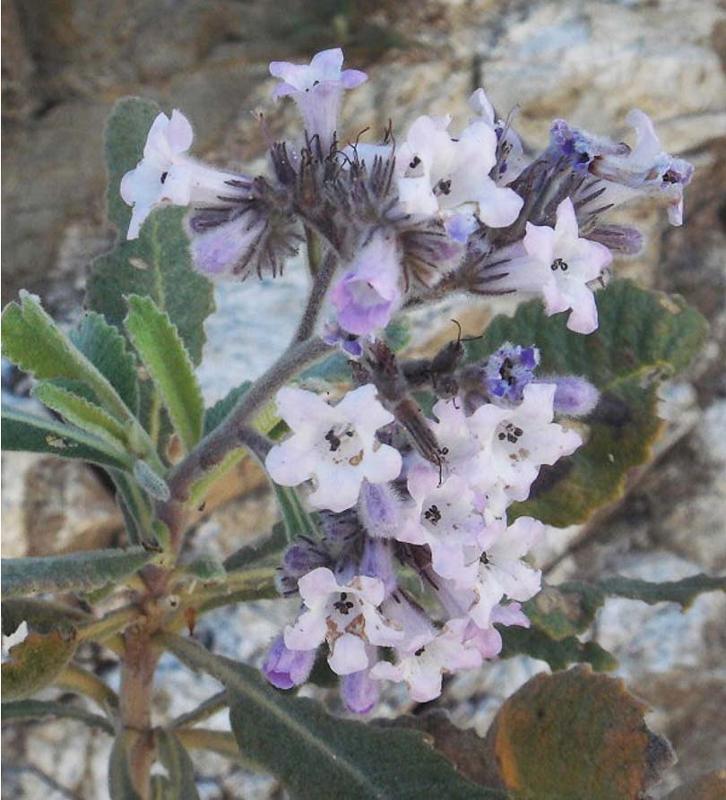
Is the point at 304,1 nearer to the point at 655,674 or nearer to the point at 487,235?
the point at 655,674

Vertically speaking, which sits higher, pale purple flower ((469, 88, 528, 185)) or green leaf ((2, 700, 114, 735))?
pale purple flower ((469, 88, 528, 185))

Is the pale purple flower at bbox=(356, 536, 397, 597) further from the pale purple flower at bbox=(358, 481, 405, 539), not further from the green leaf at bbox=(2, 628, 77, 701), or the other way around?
the green leaf at bbox=(2, 628, 77, 701)

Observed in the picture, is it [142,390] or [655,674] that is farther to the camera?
→ [655,674]

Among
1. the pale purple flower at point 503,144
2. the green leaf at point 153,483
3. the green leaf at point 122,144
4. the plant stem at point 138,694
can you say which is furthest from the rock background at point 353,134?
the pale purple flower at point 503,144

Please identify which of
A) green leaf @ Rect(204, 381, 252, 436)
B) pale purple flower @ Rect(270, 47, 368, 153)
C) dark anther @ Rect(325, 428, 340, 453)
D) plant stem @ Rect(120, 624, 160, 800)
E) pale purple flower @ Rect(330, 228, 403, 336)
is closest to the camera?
pale purple flower @ Rect(330, 228, 403, 336)

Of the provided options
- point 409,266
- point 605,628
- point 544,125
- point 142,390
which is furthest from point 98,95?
point 409,266

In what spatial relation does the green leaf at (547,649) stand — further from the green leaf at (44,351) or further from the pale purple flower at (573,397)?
the green leaf at (44,351)

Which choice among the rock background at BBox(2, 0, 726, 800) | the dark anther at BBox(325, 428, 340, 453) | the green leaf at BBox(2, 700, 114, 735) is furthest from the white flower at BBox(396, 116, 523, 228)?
the rock background at BBox(2, 0, 726, 800)
